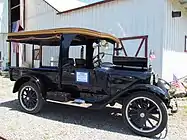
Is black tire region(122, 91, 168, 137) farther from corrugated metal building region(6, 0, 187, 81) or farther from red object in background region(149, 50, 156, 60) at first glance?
corrugated metal building region(6, 0, 187, 81)

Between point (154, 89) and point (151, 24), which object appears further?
point (151, 24)

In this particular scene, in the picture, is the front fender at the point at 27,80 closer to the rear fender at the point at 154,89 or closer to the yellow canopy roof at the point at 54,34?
the yellow canopy roof at the point at 54,34

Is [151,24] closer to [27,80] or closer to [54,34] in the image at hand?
[54,34]

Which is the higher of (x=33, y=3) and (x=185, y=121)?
(x=33, y=3)

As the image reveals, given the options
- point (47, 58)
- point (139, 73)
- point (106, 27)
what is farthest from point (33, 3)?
point (139, 73)

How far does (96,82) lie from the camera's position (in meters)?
5.84

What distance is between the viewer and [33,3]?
58.5ft

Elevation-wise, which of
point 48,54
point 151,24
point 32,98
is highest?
point 151,24

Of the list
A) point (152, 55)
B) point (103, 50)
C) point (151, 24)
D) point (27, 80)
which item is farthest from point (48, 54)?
point (151, 24)

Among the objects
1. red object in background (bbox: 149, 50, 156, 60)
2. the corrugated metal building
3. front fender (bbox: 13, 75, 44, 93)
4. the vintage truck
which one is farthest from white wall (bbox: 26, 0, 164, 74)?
front fender (bbox: 13, 75, 44, 93)

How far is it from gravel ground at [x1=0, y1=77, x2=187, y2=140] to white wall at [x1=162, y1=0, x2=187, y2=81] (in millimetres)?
3249

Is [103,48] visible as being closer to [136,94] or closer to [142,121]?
[136,94]

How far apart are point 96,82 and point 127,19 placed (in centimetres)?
578

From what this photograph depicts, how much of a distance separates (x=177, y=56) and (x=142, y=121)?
21.3 ft
